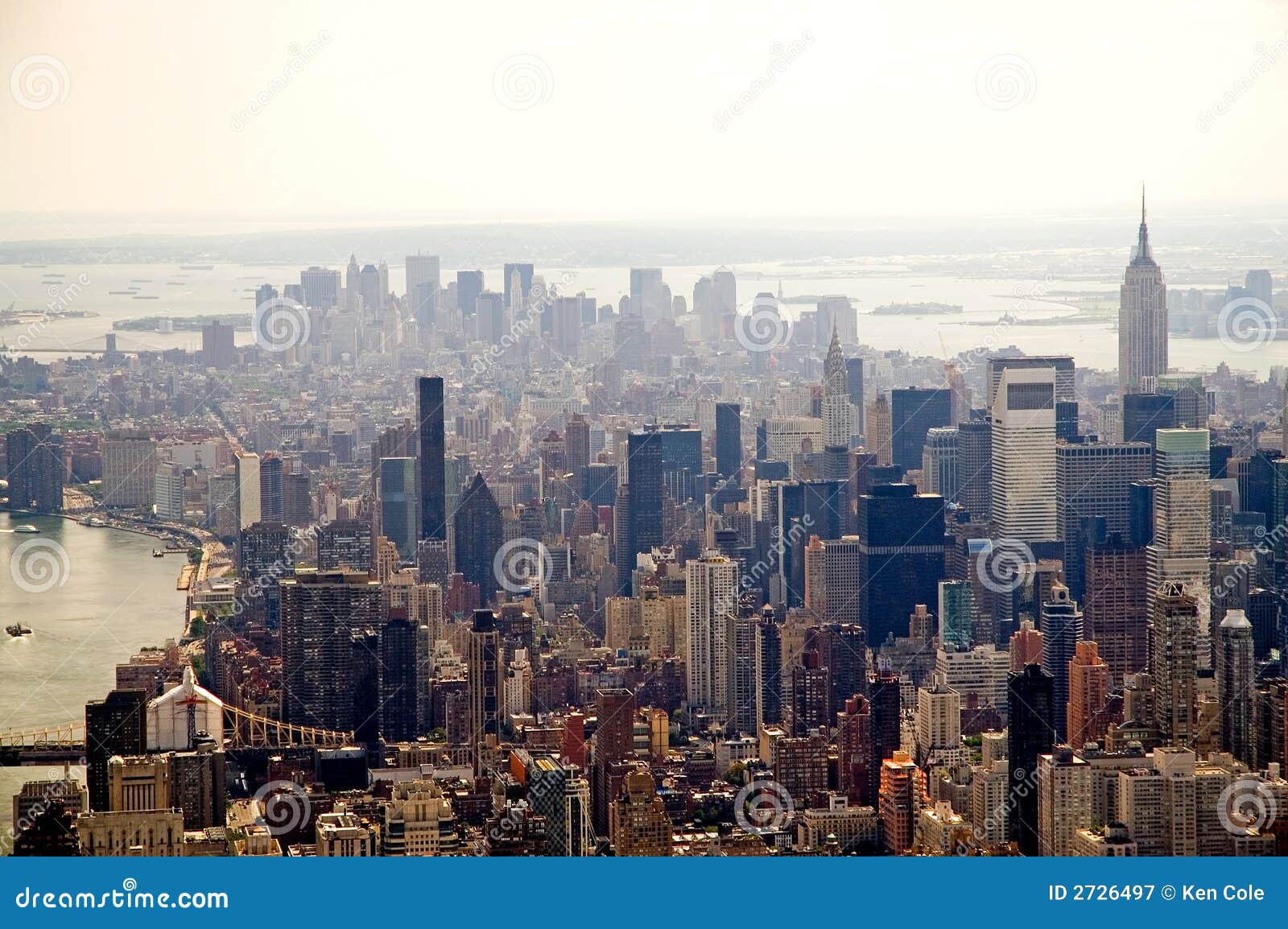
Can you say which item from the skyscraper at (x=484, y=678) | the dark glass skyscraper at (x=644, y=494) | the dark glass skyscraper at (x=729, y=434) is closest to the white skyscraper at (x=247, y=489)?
the skyscraper at (x=484, y=678)

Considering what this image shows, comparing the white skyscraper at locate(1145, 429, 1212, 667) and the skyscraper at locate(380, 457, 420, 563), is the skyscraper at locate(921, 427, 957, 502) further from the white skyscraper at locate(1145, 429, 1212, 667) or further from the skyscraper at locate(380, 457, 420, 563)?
the skyscraper at locate(380, 457, 420, 563)

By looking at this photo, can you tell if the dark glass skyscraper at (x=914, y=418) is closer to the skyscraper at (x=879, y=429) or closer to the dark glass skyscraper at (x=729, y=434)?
the skyscraper at (x=879, y=429)

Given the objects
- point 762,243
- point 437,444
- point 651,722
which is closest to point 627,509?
point 437,444

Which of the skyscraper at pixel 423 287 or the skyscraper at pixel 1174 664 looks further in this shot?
the skyscraper at pixel 423 287

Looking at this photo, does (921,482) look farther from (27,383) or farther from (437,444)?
(27,383)

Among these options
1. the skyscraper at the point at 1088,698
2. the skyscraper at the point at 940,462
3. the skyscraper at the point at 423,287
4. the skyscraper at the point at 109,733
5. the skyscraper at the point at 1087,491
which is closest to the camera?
the skyscraper at the point at 109,733

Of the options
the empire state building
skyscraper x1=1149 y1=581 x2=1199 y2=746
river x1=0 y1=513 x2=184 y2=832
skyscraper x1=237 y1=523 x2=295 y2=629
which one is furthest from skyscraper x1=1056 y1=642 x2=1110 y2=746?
skyscraper x1=237 y1=523 x2=295 y2=629

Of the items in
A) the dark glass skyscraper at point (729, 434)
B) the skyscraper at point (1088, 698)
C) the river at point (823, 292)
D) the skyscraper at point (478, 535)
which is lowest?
the skyscraper at point (1088, 698)
